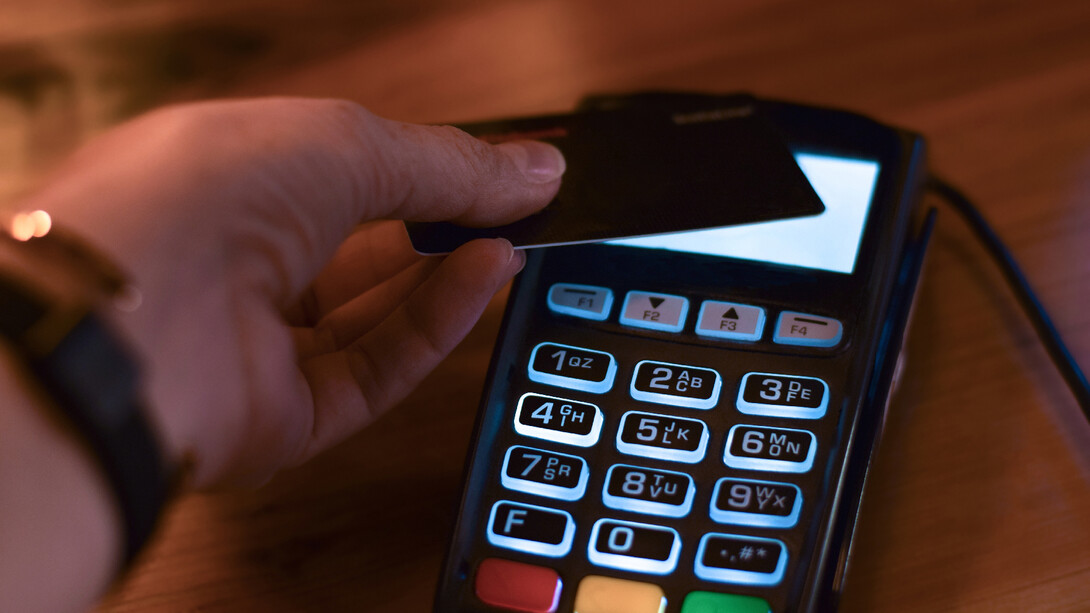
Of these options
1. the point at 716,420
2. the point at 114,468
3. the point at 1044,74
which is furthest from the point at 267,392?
the point at 1044,74

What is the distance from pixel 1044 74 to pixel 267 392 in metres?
0.45

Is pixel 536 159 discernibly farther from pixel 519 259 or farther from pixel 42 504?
pixel 42 504

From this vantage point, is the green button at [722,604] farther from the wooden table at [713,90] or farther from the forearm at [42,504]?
the forearm at [42,504]

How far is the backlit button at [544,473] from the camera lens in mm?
319

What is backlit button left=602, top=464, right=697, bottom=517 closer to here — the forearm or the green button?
the green button

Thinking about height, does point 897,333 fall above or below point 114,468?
above

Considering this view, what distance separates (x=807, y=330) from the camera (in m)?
0.34

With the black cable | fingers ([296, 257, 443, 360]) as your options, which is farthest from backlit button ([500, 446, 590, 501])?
the black cable

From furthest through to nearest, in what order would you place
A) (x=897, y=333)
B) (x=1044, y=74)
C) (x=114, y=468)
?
(x=1044, y=74), (x=897, y=333), (x=114, y=468)

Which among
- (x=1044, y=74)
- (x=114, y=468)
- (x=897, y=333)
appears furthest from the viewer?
(x=1044, y=74)

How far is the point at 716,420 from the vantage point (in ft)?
1.07

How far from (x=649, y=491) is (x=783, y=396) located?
0.07 m

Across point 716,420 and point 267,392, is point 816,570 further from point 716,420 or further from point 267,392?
point 267,392

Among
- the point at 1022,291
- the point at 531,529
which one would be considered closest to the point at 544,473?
the point at 531,529
